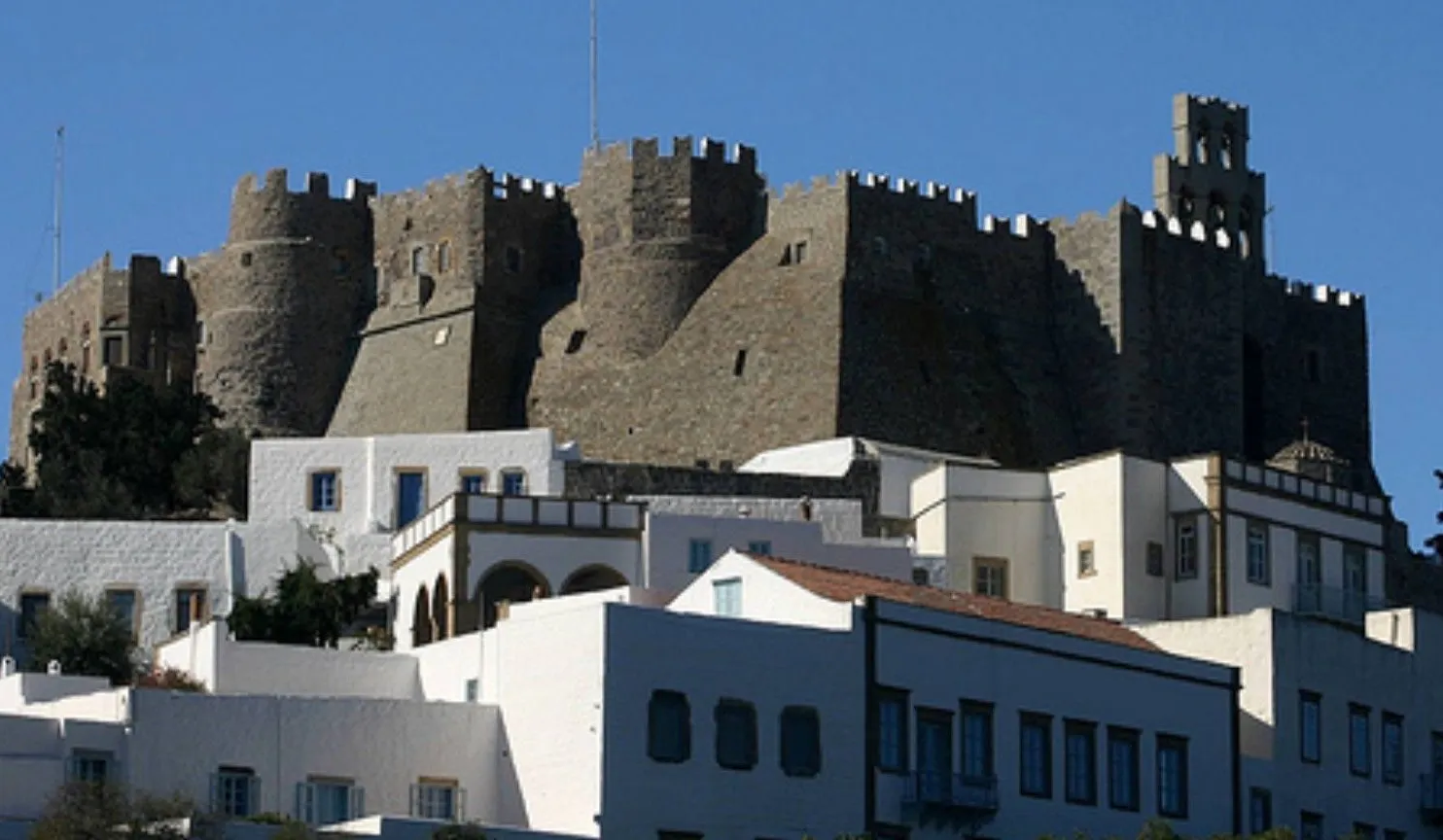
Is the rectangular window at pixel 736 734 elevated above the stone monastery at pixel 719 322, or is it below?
below

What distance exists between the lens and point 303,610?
6700 cm

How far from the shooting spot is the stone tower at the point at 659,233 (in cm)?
8781

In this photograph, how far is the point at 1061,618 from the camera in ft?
193

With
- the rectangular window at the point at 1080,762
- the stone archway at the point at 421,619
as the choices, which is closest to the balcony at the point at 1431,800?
the rectangular window at the point at 1080,762

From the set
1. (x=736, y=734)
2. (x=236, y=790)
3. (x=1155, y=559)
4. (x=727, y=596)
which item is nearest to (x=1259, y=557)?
(x=1155, y=559)

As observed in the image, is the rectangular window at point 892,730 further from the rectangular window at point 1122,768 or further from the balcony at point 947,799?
the rectangular window at point 1122,768

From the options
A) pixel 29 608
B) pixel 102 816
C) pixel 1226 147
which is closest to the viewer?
pixel 102 816

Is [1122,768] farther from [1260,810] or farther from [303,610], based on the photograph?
[303,610]

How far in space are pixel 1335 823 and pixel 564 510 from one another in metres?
15.8

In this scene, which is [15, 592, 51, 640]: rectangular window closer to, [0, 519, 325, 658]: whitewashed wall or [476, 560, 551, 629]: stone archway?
[0, 519, 325, 658]: whitewashed wall

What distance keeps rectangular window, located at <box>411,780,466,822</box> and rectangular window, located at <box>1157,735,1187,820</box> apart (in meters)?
10.8

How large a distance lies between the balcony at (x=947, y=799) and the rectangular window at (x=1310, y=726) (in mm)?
8154

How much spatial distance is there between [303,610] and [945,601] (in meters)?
15.5

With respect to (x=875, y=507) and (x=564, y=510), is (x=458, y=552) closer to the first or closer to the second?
(x=564, y=510)
